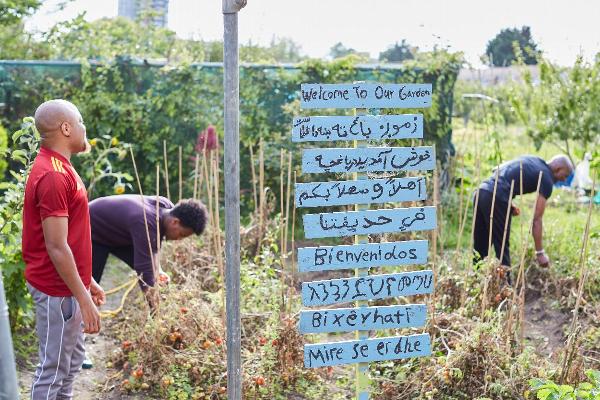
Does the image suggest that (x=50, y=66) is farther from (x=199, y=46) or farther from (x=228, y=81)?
(x=228, y=81)

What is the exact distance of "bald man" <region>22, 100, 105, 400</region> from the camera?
127 inches

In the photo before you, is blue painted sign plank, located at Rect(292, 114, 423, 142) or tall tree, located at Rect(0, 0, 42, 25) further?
tall tree, located at Rect(0, 0, 42, 25)

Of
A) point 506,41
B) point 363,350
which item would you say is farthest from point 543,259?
point 506,41

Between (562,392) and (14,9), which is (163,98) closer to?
(14,9)

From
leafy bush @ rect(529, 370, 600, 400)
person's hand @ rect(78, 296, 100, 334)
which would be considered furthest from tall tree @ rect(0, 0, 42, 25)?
leafy bush @ rect(529, 370, 600, 400)

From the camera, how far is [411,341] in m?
3.66

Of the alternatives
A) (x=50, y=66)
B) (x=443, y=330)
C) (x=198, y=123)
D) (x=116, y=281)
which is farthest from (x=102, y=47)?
(x=443, y=330)

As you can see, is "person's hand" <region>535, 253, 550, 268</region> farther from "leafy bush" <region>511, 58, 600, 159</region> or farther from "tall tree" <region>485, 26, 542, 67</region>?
"tall tree" <region>485, 26, 542, 67</region>

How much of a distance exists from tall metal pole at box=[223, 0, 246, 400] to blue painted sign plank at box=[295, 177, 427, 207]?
36 cm

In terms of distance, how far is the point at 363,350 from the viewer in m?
3.59

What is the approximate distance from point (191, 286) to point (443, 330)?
1676mm

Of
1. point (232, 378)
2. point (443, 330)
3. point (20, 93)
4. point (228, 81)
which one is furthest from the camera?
point (20, 93)

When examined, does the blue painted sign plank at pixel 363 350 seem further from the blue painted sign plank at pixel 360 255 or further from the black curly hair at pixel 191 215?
the black curly hair at pixel 191 215

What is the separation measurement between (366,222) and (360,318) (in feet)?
1.41
